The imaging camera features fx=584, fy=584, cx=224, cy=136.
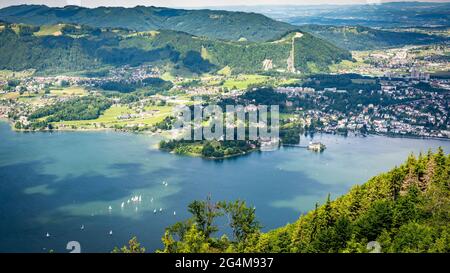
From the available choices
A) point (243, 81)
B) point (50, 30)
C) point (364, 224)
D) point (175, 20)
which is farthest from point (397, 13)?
point (175, 20)

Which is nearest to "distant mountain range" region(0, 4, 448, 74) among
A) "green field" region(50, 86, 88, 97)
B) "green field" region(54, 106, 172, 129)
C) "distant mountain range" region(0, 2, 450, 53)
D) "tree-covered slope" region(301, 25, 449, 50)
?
"tree-covered slope" region(301, 25, 449, 50)

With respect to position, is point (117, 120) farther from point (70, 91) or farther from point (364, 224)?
point (364, 224)

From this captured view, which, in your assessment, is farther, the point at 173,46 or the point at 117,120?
the point at 173,46

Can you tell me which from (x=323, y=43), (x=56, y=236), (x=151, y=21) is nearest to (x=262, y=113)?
(x=56, y=236)

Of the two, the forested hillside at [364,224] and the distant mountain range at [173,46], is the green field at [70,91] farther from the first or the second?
the forested hillside at [364,224]

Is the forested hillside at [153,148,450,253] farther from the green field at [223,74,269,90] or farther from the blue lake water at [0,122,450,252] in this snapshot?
the green field at [223,74,269,90]
